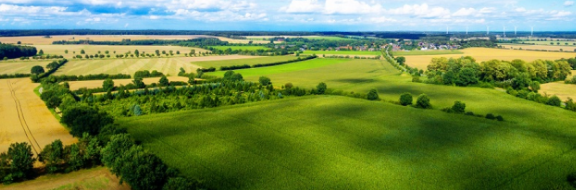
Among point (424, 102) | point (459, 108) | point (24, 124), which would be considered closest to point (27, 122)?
point (24, 124)

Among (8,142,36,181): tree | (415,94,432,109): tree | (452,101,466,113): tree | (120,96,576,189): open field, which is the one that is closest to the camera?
(120,96,576,189): open field

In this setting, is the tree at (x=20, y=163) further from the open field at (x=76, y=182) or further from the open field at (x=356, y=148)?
the open field at (x=356, y=148)

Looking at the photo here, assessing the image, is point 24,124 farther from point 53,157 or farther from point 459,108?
point 459,108

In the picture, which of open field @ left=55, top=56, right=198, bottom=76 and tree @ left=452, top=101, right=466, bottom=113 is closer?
tree @ left=452, top=101, right=466, bottom=113

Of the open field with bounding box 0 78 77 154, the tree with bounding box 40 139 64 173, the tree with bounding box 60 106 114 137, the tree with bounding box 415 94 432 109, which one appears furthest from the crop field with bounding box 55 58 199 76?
the tree with bounding box 415 94 432 109

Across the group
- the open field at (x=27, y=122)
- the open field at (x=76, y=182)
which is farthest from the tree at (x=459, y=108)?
the open field at (x=27, y=122)

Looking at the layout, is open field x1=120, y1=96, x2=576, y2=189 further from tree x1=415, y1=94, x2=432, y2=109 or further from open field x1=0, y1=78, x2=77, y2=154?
open field x1=0, y1=78, x2=77, y2=154
